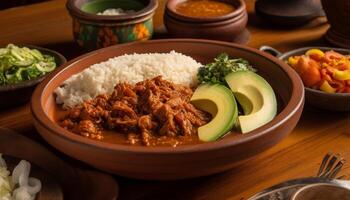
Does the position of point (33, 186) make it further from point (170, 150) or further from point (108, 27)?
point (108, 27)

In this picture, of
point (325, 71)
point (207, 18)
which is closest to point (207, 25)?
point (207, 18)

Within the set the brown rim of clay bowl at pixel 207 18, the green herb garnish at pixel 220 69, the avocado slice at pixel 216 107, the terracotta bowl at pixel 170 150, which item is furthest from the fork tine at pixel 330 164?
the brown rim of clay bowl at pixel 207 18

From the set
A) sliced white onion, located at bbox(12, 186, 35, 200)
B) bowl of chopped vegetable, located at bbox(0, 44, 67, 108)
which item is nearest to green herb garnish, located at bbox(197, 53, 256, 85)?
bowl of chopped vegetable, located at bbox(0, 44, 67, 108)

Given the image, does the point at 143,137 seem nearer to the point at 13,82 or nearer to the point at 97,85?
the point at 97,85

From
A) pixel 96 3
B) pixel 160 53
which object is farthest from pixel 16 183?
pixel 96 3

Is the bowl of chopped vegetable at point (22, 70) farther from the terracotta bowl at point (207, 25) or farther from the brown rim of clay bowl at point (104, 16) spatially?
the terracotta bowl at point (207, 25)

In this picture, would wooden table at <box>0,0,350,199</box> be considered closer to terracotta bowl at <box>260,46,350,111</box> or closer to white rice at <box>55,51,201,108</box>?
terracotta bowl at <box>260,46,350,111</box>
